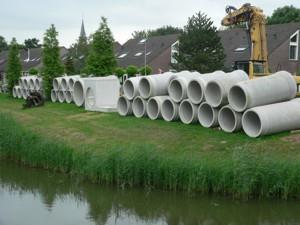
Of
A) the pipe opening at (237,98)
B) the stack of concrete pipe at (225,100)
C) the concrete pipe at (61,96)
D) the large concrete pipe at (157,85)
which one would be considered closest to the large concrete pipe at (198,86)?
the stack of concrete pipe at (225,100)

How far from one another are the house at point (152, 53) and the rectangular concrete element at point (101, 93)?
2094 centimetres

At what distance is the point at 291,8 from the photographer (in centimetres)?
6088

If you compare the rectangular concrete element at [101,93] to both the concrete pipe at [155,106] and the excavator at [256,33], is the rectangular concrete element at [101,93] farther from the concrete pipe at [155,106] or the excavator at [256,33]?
the excavator at [256,33]

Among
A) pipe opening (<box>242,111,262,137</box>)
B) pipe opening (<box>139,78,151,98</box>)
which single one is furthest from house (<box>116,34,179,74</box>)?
pipe opening (<box>242,111,262,137</box>)

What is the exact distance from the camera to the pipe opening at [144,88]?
2071cm

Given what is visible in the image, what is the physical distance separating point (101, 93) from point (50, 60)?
7.73 meters

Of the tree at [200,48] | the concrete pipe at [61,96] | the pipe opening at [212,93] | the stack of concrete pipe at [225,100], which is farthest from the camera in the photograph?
the tree at [200,48]

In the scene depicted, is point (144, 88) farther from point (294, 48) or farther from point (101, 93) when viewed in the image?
point (294, 48)

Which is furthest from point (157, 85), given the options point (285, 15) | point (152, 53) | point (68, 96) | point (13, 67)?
point (285, 15)

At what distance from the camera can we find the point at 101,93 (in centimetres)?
2459

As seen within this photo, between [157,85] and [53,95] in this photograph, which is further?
[53,95]

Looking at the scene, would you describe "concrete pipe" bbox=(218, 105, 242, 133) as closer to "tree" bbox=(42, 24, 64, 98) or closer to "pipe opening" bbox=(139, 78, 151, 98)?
"pipe opening" bbox=(139, 78, 151, 98)

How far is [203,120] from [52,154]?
5.46 m


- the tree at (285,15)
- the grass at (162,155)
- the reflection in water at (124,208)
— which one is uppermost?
the tree at (285,15)
